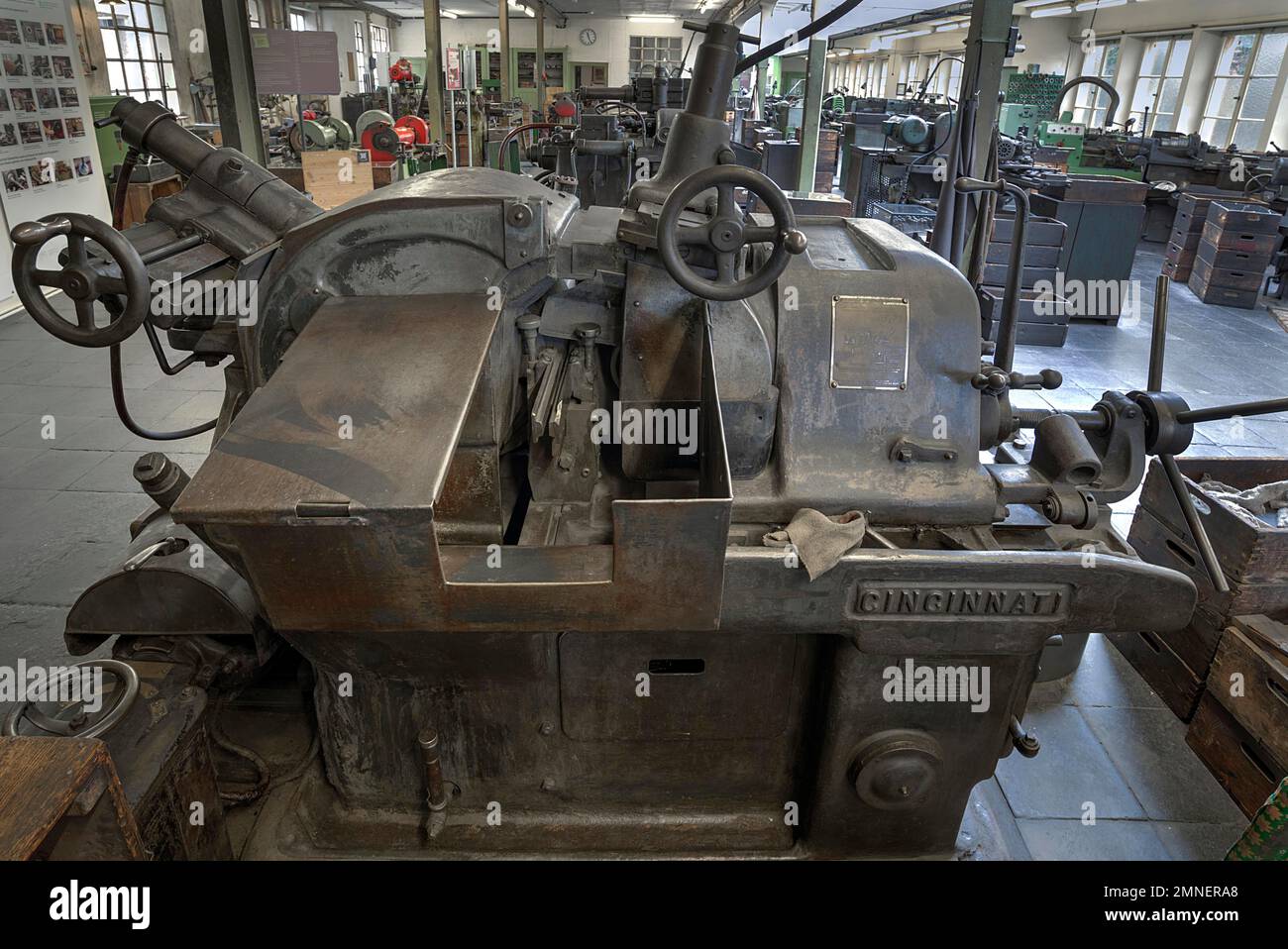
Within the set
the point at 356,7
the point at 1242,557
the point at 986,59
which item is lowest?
the point at 1242,557

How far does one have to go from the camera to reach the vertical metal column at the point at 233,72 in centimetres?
324

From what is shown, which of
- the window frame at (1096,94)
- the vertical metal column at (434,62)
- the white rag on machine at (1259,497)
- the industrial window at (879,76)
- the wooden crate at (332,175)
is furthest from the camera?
the industrial window at (879,76)

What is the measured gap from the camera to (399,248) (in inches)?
64.1

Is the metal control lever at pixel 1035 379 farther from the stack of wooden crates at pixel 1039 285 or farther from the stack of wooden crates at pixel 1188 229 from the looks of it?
the stack of wooden crates at pixel 1188 229

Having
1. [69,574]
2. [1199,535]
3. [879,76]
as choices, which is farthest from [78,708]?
[879,76]

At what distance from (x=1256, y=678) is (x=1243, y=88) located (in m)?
11.6

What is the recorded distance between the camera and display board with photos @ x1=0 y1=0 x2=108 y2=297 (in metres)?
5.50

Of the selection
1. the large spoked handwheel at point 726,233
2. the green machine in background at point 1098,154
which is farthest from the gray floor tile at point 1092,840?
the green machine in background at point 1098,154

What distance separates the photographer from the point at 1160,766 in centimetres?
231

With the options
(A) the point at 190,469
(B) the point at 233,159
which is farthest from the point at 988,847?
(A) the point at 190,469

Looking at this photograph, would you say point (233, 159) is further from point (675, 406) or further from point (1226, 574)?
point (1226, 574)

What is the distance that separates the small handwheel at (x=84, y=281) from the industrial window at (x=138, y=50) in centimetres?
934

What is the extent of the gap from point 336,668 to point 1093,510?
155 cm

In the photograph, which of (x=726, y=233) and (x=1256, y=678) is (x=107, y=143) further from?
(x=1256, y=678)
